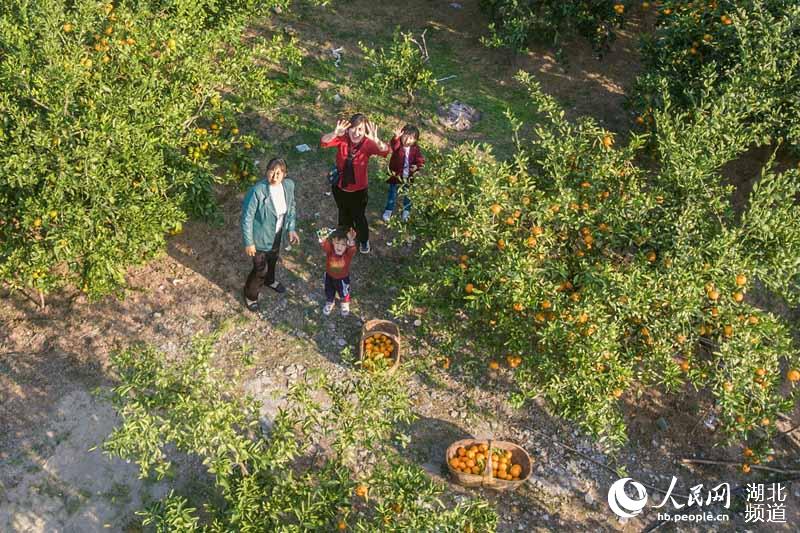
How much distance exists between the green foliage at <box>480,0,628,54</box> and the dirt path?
3559 millimetres

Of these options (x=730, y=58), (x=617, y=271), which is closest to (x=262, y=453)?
(x=617, y=271)

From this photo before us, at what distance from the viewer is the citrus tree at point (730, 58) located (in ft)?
22.3

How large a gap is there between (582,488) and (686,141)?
10.8ft

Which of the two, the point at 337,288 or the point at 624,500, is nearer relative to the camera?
the point at 624,500

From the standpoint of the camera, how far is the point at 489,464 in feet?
18.2

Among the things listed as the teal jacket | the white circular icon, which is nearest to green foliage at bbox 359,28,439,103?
the teal jacket

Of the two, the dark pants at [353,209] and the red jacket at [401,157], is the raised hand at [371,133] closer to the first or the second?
the red jacket at [401,157]

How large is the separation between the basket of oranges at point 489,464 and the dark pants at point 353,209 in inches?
108

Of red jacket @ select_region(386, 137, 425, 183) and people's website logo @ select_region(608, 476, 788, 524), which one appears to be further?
red jacket @ select_region(386, 137, 425, 183)

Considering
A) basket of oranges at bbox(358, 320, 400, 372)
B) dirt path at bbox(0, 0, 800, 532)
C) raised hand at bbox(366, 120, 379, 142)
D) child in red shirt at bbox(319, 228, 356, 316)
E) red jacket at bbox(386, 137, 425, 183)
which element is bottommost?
dirt path at bbox(0, 0, 800, 532)

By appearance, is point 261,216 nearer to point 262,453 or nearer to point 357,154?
point 357,154

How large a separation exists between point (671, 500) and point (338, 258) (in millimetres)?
3855

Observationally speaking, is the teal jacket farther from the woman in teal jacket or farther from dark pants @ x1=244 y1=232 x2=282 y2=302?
dark pants @ x1=244 y1=232 x2=282 y2=302

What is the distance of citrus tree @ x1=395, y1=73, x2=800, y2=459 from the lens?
512 centimetres
